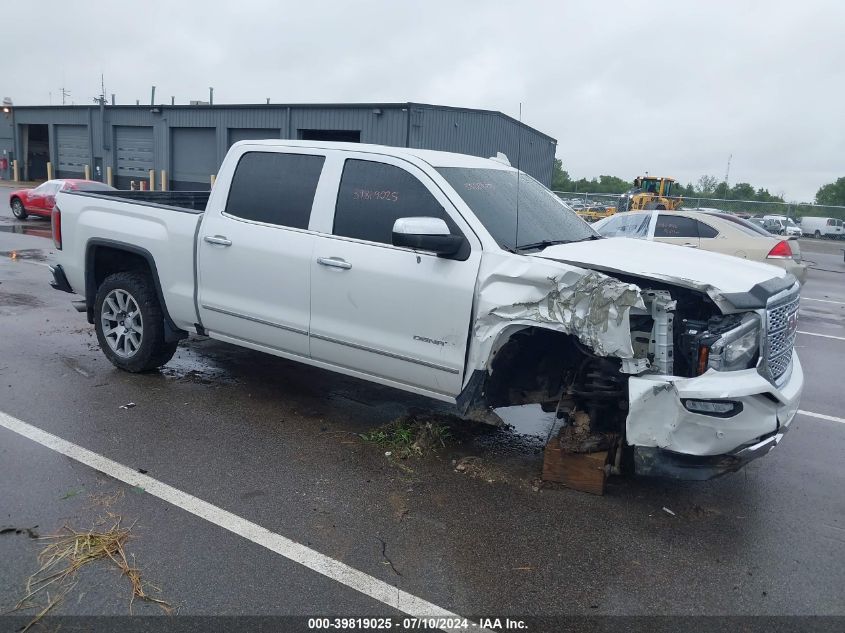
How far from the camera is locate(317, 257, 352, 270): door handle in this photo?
15.9ft

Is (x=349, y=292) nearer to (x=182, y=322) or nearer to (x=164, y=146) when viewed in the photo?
(x=182, y=322)

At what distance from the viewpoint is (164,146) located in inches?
1259

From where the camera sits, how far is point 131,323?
621 centimetres

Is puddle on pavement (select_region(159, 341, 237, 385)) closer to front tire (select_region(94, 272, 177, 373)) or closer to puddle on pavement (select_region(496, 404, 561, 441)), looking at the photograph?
front tire (select_region(94, 272, 177, 373))

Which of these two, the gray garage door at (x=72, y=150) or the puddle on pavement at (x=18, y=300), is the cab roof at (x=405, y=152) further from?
the gray garage door at (x=72, y=150)

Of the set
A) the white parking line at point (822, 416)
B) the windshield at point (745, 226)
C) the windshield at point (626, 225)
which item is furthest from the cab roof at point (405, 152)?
the windshield at point (745, 226)

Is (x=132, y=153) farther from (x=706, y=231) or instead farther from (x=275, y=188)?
(x=275, y=188)

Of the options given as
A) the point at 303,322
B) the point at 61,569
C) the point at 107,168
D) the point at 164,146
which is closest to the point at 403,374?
the point at 303,322

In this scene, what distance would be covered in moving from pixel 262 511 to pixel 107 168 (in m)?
35.7

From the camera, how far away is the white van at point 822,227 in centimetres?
4000

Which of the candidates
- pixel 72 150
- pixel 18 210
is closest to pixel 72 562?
pixel 18 210

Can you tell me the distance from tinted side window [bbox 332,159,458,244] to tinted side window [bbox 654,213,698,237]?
28.1 ft

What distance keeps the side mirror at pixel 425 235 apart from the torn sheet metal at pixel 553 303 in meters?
0.26

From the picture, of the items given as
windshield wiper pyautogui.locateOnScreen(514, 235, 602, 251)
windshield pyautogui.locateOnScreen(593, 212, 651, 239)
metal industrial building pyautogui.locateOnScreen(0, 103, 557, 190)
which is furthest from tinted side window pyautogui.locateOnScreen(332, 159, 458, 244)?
metal industrial building pyautogui.locateOnScreen(0, 103, 557, 190)
